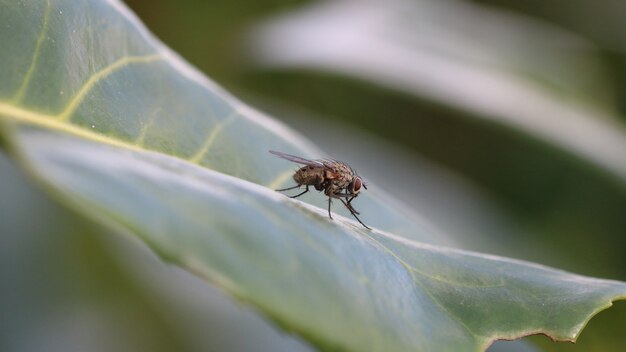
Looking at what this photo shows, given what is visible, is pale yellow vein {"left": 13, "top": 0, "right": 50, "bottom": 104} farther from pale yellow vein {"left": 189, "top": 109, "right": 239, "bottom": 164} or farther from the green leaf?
pale yellow vein {"left": 189, "top": 109, "right": 239, "bottom": 164}

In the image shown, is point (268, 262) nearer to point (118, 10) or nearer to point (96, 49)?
point (96, 49)

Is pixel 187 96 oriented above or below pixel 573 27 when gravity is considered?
below

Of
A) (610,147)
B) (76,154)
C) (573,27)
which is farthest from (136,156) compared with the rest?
(573,27)

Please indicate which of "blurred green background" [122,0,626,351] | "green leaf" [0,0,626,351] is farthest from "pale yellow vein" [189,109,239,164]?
"blurred green background" [122,0,626,351]

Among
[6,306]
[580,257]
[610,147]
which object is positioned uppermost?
[610,147]

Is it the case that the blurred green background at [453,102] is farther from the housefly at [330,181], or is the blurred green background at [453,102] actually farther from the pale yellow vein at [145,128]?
the pale yellow vein at [145,128]

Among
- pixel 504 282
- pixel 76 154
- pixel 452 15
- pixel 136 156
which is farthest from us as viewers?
pixel 452 15

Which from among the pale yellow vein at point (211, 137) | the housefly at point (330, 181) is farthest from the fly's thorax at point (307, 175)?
the pale yellow vein at point (211, 137)
